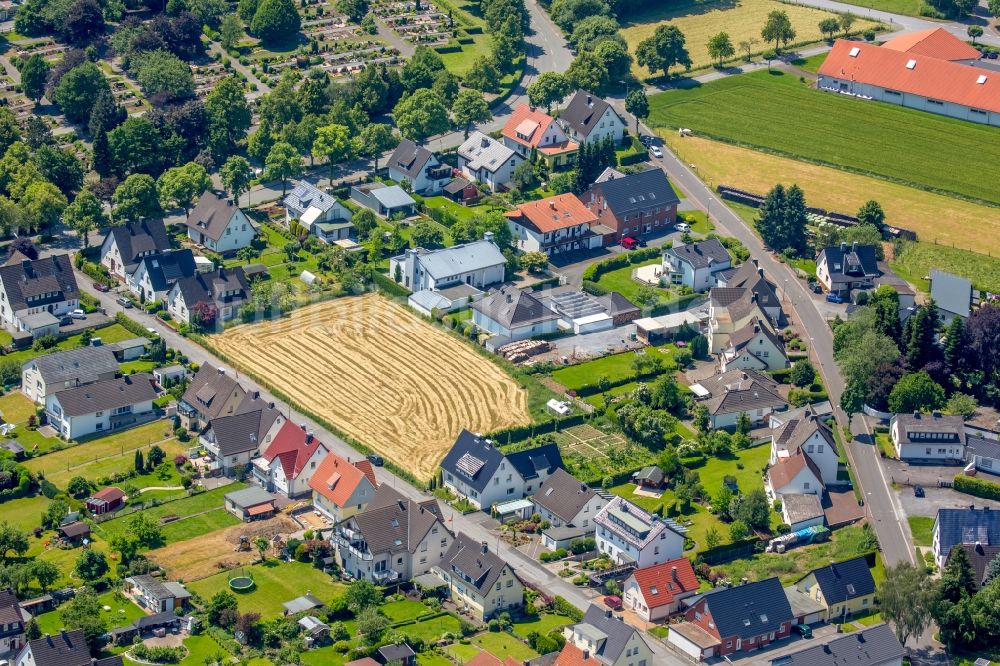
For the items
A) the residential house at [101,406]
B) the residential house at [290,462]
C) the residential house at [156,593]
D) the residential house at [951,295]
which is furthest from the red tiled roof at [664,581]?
the residential house at [101,406]

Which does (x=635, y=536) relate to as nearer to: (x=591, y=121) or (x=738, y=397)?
(x=738, y=397)

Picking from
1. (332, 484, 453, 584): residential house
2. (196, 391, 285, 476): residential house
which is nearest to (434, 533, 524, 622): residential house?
(332, 484, 453, 584): residential house

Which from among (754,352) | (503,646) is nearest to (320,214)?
(754,352)

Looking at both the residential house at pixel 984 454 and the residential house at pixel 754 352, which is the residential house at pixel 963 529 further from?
the residential house at pixel 754 352

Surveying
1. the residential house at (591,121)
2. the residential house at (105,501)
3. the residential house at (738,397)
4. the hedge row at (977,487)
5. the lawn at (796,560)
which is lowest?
the lawn at (796,560)

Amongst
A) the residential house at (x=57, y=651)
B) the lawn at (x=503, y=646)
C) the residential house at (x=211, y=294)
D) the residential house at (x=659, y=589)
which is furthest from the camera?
the residential house at (x=211, y=294)
